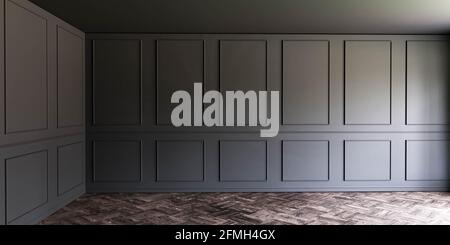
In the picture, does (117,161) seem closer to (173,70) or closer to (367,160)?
(173,70)

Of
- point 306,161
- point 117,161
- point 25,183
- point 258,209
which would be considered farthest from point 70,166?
point 306,161

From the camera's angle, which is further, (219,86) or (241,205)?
(219,86)

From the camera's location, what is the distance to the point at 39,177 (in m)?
3.66

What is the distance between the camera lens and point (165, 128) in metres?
4.89

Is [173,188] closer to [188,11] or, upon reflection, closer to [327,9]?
[188,11]

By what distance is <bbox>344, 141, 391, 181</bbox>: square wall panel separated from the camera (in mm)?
4961

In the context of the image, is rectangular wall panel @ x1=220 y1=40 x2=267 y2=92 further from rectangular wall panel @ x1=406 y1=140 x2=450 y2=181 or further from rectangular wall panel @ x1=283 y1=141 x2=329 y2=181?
rectangular wall panel @ x1=406 y1=140 x2=450 y2=181

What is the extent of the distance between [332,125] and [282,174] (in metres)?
1.10

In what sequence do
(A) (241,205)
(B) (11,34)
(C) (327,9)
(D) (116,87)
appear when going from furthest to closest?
(D) (116,87), (A) (241,205), (C) (327,9), (B) (11,34)

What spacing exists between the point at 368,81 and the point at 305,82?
3.25ft

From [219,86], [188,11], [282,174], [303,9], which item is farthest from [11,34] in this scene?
[282,174]

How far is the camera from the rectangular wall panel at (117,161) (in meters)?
4.88

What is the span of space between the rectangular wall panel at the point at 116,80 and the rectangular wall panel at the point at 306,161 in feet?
8.18

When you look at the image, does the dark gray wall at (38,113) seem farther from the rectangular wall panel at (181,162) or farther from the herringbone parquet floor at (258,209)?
the rectangular wall panel at (181,162)
